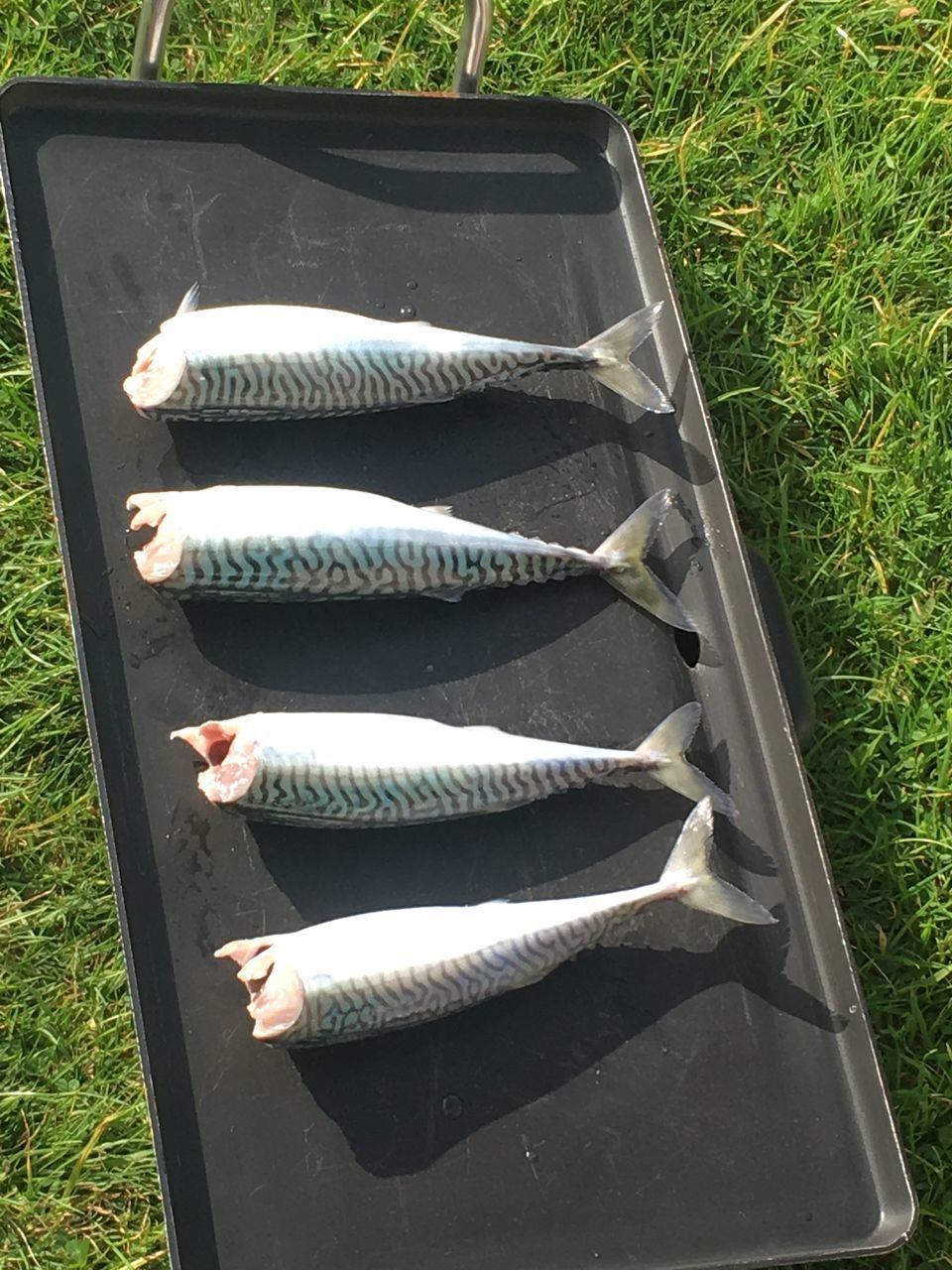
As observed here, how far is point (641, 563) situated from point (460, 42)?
154 cm

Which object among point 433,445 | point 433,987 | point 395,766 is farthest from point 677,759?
point 433,445

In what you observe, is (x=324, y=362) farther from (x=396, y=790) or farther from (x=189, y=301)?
(x=396, y=790)

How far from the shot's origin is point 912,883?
342 cm

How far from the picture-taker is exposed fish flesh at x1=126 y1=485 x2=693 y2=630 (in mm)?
2557

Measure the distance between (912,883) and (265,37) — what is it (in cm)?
344

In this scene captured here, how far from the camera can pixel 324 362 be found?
2793 mm

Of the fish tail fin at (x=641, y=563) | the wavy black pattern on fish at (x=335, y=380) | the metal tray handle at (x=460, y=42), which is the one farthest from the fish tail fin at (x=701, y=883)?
the metal tray handle at (x=460, y=42)

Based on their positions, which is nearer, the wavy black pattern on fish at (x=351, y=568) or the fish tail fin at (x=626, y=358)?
the wavy black pattern on fish at (x=351, y=568)

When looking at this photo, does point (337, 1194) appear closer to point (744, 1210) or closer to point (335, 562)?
point (744, 1210)

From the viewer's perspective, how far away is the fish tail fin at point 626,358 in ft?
9.75

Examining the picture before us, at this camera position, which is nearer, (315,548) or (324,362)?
(315,548)

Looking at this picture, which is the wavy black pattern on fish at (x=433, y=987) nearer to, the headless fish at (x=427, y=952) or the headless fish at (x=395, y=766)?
the headless fish at (x=427, y=952)

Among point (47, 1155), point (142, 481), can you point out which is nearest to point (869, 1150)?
point (47, 1155)

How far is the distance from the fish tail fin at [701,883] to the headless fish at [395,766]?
11cm
